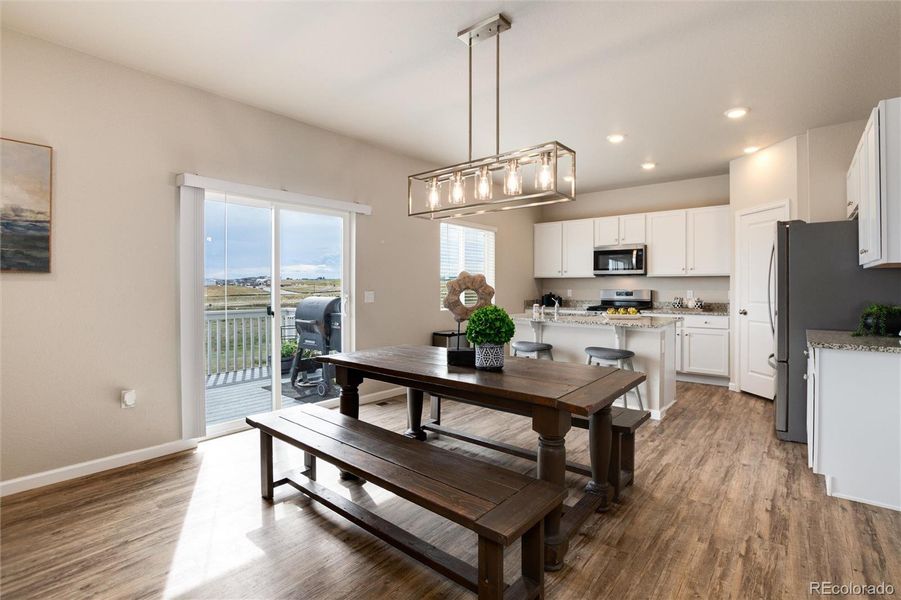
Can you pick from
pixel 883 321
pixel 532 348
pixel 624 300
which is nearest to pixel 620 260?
pixel 624 300

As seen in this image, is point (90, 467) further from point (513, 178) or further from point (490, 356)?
point (513, 178)

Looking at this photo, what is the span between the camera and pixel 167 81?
305 cm

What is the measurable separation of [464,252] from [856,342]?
4051mm

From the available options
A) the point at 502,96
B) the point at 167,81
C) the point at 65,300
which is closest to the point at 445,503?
the point at 65,300

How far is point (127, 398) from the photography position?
112 inches

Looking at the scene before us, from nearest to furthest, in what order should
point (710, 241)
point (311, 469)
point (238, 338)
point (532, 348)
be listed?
point (311, 469)
point (238, 338)
point (532, 348)
point (710, 241)

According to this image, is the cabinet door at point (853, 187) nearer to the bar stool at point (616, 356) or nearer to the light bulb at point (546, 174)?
the bar stool at point (616, 356)

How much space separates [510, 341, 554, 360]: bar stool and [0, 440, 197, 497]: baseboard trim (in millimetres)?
3009

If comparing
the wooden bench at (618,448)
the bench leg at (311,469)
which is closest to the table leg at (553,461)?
the wooden bench at (618,448)

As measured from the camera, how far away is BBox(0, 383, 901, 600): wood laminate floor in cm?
172

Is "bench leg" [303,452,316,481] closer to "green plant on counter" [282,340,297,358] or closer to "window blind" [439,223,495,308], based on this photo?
"green plant on counter" [282,340,297,358]

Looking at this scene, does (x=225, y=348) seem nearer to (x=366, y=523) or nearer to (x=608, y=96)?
(x=366, y=523)

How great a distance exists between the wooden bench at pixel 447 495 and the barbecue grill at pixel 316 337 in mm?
1634

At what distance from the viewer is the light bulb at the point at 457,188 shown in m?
2.48
